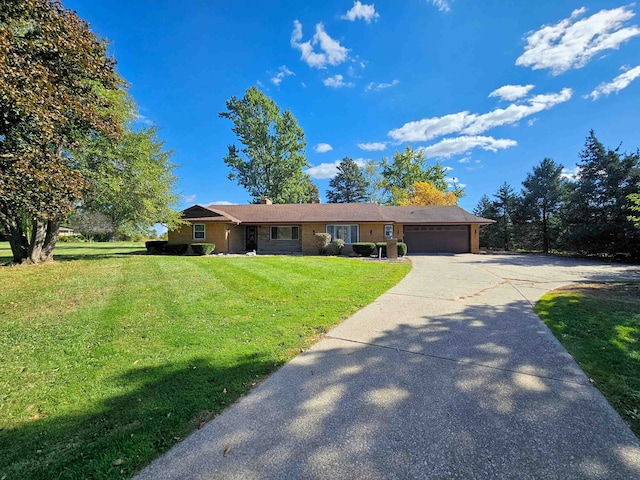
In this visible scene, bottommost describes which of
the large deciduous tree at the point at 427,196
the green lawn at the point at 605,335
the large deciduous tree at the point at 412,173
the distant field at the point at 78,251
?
the green lawn at the point at 605,335

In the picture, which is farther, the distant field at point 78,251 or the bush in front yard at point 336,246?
the bush in front yard at point 336,246

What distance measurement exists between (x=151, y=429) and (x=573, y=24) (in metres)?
14.7

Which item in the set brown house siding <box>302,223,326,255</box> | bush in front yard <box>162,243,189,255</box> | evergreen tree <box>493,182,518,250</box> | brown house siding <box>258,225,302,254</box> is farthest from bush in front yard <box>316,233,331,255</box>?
evergreen tree <box>493,182,518,250</box>

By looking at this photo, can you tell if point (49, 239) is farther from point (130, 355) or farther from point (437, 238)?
point (437, 238)

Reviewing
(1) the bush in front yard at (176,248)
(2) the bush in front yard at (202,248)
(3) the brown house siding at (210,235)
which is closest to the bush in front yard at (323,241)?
(3) the brown house siding at (210,235)

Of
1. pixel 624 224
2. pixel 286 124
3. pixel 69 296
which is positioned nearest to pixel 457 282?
pixel 69 296

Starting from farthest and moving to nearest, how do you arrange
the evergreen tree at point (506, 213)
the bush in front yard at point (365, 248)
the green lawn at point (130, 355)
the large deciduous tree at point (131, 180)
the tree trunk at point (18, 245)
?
the evergreen tree at point (506, 213) → the bush in front yard at point (365, 248) → the large deciduous tree at point (131, 180) → the tree trunk at point (18, 245) → the green lawn at point (130, 355)

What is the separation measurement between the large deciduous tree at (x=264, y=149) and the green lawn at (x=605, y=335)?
30129mm

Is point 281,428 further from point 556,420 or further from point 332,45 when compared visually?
point 332,45

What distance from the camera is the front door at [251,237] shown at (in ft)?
72.2

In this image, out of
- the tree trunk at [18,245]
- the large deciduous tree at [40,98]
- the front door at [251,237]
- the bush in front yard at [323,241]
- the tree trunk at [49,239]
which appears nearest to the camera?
the large deciduous tree at [40,98]

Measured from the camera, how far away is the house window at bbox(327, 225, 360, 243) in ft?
66.4

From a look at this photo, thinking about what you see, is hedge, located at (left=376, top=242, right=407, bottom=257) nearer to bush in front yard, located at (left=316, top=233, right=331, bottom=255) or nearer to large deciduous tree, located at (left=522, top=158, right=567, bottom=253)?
bush in front yard, located at (left=316, top=233, right=331, bottom=255)

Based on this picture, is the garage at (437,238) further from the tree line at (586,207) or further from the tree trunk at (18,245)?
the tree trunk at (18,245)
